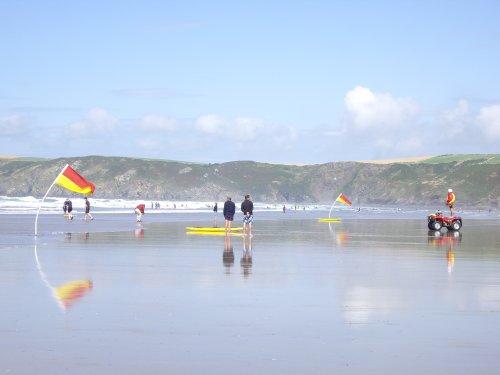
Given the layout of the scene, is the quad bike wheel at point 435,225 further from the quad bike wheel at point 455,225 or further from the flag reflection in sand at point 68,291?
the flag reflection in sand at point 68,291

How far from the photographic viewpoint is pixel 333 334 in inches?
464

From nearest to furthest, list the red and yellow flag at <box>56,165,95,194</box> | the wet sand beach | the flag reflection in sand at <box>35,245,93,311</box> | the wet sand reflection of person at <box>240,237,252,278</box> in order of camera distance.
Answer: the wet sand beach, the flag reflection in sand at <box>35,245,93,311</box>, the wet sand reflection of person at <box>240,237,252,278</box>, the red and yellow flag at <box>56,165,95,194</box>

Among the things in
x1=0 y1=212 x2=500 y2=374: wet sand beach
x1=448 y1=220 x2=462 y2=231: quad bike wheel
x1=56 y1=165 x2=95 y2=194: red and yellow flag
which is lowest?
x1=0 y1=212 x2=500 y2=374: wet sand beach

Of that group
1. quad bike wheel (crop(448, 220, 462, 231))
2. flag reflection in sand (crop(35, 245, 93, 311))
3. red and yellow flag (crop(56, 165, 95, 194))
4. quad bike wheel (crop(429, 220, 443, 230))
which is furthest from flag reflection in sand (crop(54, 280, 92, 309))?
quad bike wheel (crop(448, 220, 462, 231))

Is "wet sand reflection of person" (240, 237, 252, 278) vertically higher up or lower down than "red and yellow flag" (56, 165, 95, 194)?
lower down

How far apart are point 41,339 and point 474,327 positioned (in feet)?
19.9

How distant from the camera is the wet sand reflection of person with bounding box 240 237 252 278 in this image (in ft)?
69.5

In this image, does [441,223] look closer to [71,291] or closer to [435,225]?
[435,225]

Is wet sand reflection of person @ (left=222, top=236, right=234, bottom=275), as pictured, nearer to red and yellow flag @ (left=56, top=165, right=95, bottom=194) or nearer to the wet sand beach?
the wet sand beach

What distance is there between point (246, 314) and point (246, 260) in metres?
11.2

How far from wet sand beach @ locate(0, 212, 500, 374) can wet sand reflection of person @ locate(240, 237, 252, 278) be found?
11 cm

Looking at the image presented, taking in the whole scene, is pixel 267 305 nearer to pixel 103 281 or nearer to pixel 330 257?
pixel 103 281

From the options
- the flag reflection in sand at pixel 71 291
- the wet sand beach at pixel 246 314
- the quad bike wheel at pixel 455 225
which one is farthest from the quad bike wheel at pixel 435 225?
the flag reflection in sand at pixel 71 291

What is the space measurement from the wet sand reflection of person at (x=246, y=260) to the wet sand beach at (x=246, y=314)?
11 centimetres
